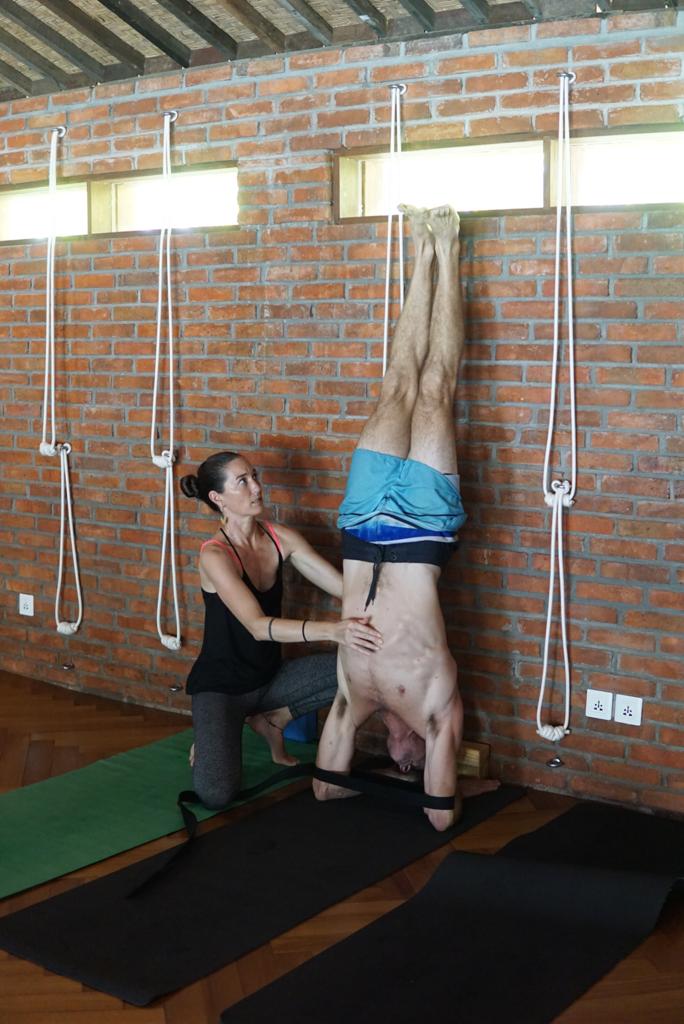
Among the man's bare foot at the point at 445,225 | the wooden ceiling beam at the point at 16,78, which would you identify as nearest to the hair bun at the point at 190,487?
the man's bare foot at the point at 445,225

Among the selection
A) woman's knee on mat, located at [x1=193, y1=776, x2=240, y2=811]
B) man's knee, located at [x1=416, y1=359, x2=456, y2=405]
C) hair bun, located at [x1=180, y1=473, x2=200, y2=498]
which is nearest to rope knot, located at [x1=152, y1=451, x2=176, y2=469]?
Result: hair bun, located at [x1=180, y1=473, x2=200, y2=498]

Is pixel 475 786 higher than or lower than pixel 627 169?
lower

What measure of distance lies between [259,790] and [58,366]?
7.27 ft

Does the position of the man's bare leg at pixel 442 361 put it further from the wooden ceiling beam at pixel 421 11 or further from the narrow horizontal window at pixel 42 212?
the narrow horizontal window at pixel 42 212

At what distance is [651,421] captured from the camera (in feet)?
11.9

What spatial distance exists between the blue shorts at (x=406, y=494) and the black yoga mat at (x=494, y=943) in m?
1.04

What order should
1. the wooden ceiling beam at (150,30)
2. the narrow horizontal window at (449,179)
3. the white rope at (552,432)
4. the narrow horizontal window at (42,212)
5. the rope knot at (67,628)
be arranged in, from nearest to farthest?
1. the white rope at (552,432)
2. the narrow horizontal window at (449,179)
3. the wooden ceiling beam at (150,30)
4. the narrow horizontal window at (42,212)
5. the rope knot at (67,628)

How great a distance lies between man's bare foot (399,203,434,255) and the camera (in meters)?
3.84

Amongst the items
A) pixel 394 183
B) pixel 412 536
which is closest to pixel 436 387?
pixel 412 536

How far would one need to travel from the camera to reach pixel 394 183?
4.04 metres

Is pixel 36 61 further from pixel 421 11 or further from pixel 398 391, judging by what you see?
pixel 398 391

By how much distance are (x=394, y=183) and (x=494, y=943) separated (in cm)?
254

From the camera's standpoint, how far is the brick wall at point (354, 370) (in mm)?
3646

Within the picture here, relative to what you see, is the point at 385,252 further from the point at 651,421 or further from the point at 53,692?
the point at 53,692
